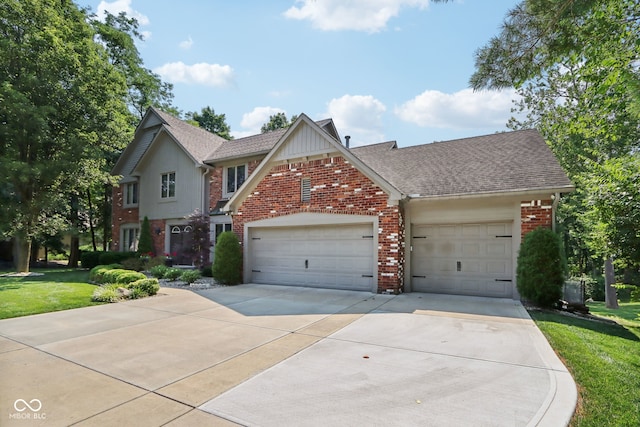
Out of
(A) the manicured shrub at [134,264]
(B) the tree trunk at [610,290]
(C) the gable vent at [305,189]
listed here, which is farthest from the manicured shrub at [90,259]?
(B) the tree trunk at [610,290]

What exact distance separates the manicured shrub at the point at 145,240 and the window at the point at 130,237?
1728 mm

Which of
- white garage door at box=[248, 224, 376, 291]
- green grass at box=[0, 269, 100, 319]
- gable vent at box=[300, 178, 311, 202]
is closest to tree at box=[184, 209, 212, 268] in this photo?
white garage door at box=[248, 224, 376, 291]

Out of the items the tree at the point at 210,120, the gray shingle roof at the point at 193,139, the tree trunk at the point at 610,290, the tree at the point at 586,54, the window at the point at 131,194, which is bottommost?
the tree trunk at the point at 610,290

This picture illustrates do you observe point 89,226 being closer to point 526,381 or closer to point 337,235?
point 337,235

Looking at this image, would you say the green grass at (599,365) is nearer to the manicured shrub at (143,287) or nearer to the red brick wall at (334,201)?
the red brick wall at (334,201)

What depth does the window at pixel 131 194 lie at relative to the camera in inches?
801

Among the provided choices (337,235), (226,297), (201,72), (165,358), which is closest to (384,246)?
(337,235)

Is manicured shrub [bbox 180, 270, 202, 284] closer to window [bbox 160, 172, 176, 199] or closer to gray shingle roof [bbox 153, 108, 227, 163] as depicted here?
gray shingle roof [bbox 153, 108, 227, 163]

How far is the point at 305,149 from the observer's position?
11227mm

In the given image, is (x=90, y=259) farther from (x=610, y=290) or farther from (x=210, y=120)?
(x=610, y=290)

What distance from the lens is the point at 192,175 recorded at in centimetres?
1748

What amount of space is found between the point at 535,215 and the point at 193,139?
56.5ft

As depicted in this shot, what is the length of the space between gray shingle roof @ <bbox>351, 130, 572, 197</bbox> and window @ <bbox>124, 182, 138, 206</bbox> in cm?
1497

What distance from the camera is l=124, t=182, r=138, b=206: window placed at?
66.7 feet
